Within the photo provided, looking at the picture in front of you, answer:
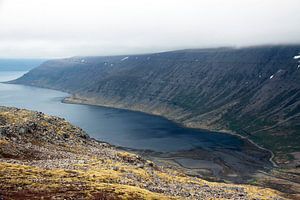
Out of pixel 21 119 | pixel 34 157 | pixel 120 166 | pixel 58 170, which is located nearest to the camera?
pixel 58 170

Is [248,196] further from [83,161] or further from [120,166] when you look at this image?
[83,161]

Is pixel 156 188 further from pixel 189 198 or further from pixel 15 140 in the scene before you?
pixel 15 140

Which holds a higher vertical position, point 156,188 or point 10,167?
point 10,167

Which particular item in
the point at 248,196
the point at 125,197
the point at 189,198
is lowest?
the point at 248,196

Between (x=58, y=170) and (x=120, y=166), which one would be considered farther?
(x=120, y=166)

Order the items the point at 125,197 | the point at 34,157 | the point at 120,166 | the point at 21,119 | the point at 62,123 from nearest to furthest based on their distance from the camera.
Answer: the point at 125,197 < the point at 34,157 < the point at 120,166 < the point at 21,119 < the point at 62,123

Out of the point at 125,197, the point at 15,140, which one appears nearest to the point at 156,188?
the point at 125,197
